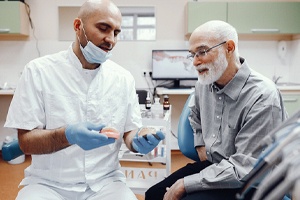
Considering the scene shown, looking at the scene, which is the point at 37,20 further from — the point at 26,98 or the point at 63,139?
the point at 63,139

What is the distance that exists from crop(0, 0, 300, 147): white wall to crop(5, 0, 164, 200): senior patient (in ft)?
7.84

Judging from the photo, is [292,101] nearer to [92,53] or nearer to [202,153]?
[202,153]

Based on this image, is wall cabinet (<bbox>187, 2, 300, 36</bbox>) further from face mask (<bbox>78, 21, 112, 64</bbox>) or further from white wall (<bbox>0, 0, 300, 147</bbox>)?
face mask (<bbox>78, 21, 112, 64</bbox>)

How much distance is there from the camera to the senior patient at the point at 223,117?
1.19m

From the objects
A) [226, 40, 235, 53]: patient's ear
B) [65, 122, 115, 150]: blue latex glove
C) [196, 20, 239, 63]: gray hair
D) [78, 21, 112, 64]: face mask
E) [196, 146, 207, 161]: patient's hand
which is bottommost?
[196, 146, 207, 161]: patient's hand

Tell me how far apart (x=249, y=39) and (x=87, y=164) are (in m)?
3.13

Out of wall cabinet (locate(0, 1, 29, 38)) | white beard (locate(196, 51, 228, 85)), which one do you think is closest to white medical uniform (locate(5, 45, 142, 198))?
white beard (locate(196, 51, 228, 85))

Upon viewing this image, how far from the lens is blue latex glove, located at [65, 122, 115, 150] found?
1.06m

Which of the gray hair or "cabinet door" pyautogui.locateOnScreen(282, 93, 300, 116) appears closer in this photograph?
the gray hair

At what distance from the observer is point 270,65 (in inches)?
150

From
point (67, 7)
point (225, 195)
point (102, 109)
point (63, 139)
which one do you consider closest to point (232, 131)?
point (225, 195)

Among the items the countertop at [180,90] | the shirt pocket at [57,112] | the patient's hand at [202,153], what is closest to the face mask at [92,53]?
the shirt pocket at [57,112]

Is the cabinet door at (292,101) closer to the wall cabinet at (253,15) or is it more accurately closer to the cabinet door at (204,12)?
the wall cabinet at (253,15)

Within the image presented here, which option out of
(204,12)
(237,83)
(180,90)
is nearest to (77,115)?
(237,83)
